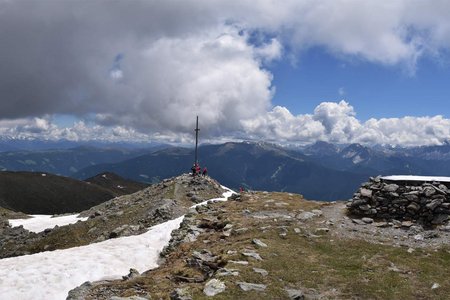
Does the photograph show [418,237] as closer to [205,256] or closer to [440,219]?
[440,219]

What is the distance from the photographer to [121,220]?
50.7 metres

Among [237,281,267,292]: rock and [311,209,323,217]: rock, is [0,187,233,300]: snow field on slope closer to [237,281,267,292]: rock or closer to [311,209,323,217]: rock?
[237,281,267,292]: rock

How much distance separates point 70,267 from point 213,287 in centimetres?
1359

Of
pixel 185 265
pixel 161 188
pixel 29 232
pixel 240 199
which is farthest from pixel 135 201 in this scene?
pixel 185 265

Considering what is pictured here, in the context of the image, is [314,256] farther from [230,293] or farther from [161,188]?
[161,188]

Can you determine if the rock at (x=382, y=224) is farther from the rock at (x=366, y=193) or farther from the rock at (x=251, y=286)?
the rock at (x=251, y=286)

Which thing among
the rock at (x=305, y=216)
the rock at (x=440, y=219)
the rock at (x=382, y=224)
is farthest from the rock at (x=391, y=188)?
the rock at (x=305, y=216)

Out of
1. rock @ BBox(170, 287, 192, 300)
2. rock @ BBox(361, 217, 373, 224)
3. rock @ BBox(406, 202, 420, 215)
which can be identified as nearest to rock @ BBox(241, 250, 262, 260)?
rock @ BBox(170, 287, 192, 300)

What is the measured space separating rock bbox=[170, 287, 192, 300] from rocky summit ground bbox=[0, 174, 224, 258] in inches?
911

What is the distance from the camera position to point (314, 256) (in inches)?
1029

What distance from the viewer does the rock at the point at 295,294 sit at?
1962 centimetres

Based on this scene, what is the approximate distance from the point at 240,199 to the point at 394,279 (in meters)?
27.7

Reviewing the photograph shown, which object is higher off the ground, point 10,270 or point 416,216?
point 416,216

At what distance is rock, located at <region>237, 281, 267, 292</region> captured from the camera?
65.7 feet
